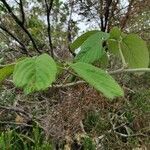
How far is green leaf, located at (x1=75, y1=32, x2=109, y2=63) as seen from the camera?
41 cm

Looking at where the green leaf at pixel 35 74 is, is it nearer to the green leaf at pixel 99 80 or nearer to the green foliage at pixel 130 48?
the green leaf at pixel 99 80

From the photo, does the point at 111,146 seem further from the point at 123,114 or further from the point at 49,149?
the point at 49,149

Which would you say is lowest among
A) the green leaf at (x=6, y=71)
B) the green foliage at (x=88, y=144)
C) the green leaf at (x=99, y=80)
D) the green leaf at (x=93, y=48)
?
the green foliage at (x=88, y=144)

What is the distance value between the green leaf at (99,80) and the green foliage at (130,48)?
128 millimetres

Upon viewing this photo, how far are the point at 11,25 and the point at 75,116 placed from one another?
41.4 inches

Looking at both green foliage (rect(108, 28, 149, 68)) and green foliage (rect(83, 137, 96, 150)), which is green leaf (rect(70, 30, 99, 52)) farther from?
green foliage (rect(83, 137, 96, 150))

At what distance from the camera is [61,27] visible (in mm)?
5176

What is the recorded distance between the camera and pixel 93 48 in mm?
441

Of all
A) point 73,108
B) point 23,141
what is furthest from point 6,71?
point 23,141

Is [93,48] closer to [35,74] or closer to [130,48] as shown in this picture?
[130,48]

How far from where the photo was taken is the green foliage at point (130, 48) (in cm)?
45

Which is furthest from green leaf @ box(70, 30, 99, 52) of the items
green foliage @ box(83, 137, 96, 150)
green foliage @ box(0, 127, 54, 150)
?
green foliage @ box(83, 137, 96, 150)

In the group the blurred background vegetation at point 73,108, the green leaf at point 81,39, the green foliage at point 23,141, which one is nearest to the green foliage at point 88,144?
the blurred background vegetation at point 73,108

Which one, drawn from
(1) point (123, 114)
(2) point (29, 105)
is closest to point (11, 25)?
(2) point (29, 105)
